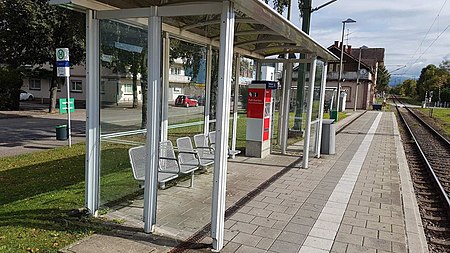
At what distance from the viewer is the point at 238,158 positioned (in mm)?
9039

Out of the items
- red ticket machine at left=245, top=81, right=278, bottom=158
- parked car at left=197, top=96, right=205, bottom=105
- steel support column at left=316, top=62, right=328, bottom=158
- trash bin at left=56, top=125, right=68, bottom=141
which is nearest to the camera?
parked car at left=197, top=96, right=205, bottom=105

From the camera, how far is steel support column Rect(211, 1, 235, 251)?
360cm

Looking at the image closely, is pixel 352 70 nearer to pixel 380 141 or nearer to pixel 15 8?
pixel 380 141

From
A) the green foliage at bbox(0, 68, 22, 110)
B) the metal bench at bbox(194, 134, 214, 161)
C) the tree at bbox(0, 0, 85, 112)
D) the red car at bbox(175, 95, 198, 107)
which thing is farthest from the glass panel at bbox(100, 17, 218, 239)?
the green foliage at bbox(0, 68, 22, 110)

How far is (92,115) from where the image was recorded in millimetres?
4465

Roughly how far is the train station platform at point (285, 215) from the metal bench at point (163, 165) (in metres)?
0.43

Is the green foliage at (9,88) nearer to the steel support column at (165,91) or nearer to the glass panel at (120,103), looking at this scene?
the steel support column at (165,91)

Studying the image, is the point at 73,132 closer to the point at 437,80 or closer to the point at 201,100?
the point at 201,100

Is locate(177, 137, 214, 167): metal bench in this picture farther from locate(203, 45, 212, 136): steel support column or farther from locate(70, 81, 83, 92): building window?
locate(70, 81, 83, 92): building window

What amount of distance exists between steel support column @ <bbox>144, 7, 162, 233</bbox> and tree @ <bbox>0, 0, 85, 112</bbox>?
1784 cm

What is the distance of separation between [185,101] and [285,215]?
10.4 ft

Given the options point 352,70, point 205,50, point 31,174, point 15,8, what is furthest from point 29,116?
point 352,70

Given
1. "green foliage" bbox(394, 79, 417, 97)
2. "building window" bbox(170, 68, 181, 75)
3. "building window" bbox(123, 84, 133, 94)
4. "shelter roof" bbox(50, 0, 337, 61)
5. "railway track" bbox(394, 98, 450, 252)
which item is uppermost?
"green foliage" bbox(394, 79, 417, 97)

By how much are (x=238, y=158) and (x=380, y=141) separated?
324 inches
